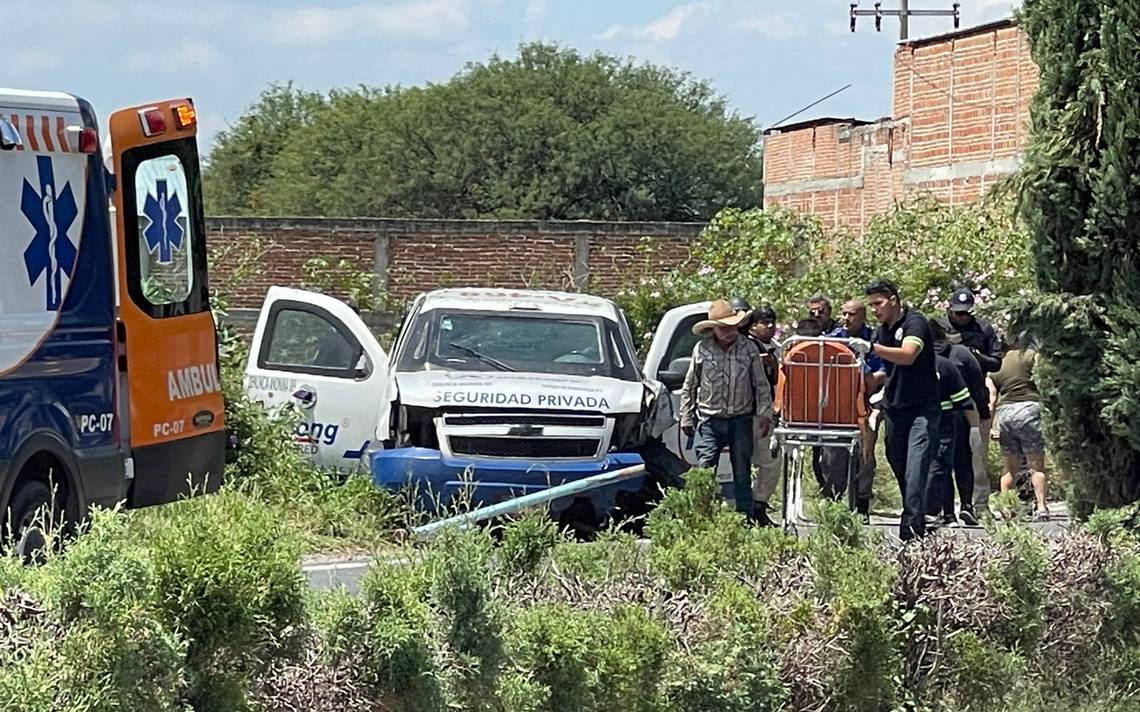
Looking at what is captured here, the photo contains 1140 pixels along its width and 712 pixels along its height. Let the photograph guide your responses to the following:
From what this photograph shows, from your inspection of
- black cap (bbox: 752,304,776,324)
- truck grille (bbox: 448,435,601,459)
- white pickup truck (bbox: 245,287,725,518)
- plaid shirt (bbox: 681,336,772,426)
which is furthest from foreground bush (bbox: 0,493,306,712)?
black cap (bbox: 752,304,776,324)

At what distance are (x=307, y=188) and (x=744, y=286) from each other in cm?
4401

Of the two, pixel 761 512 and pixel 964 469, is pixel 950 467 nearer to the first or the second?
pixel 964 469

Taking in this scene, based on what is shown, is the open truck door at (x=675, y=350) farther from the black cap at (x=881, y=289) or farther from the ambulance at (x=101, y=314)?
the ambulance at (x=101, y=314)

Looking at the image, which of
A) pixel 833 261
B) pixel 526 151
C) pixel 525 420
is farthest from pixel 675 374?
pixel 526 151

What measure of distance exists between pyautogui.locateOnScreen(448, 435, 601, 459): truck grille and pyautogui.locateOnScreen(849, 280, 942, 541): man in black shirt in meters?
2.10

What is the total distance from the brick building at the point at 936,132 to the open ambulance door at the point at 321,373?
40.5 feet

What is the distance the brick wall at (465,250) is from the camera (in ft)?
94.2

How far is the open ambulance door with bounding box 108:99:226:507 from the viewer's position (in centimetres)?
1000

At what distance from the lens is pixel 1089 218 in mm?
6773

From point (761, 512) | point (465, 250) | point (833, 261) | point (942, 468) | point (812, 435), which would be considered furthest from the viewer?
point (465, 250)

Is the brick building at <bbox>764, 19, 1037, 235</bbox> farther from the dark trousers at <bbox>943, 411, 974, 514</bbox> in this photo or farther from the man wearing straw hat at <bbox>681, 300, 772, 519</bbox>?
the man wearing straw hat at <bbox>681, 300, 772, 519</bbox>

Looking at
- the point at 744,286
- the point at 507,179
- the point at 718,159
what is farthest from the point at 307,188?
the point at 744,286

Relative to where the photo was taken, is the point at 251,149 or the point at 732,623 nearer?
the point at 732,623

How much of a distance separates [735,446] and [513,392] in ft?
5.24
